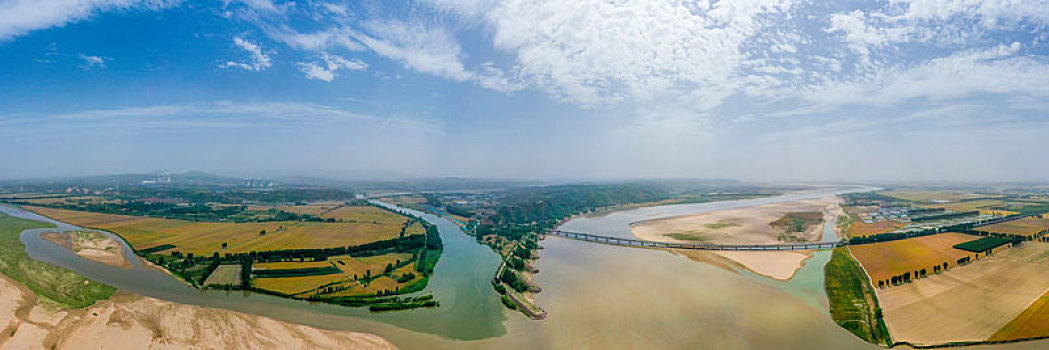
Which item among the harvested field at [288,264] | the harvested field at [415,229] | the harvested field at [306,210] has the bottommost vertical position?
the harvested field at [288,264]

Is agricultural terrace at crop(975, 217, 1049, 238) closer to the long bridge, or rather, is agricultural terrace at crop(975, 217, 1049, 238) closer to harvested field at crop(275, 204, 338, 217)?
the long bridge

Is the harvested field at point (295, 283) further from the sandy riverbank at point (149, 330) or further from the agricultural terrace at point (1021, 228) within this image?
the agricultural terrace at point (1021, 228)

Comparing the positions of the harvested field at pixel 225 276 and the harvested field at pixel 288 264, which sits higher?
the harvested field at pixel 288 264

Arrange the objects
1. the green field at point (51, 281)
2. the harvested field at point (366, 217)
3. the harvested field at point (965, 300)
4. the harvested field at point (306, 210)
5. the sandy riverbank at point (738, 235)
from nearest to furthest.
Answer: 1. the harvested field at point (965, 300)
2. the green field at point (51, 281)
3. the sandy riverbank at point (738, 235)
4. the harvested field at point (366, 217)
5. the harvested field at point (306, 210)

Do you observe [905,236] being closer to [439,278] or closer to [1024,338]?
[1024,338]

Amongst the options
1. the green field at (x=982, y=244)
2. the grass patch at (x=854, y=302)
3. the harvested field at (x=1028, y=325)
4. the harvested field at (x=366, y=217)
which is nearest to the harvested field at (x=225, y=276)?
the harvested field at (x=366, y=217)

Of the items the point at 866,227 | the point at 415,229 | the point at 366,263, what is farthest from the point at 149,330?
the point at 866,227

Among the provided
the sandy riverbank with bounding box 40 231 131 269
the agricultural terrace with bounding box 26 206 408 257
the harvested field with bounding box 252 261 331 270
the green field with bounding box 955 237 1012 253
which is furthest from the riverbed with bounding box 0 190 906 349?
the green field with bounding box 955 237 1012 253

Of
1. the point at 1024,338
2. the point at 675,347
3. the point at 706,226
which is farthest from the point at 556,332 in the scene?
the point at 706,226
